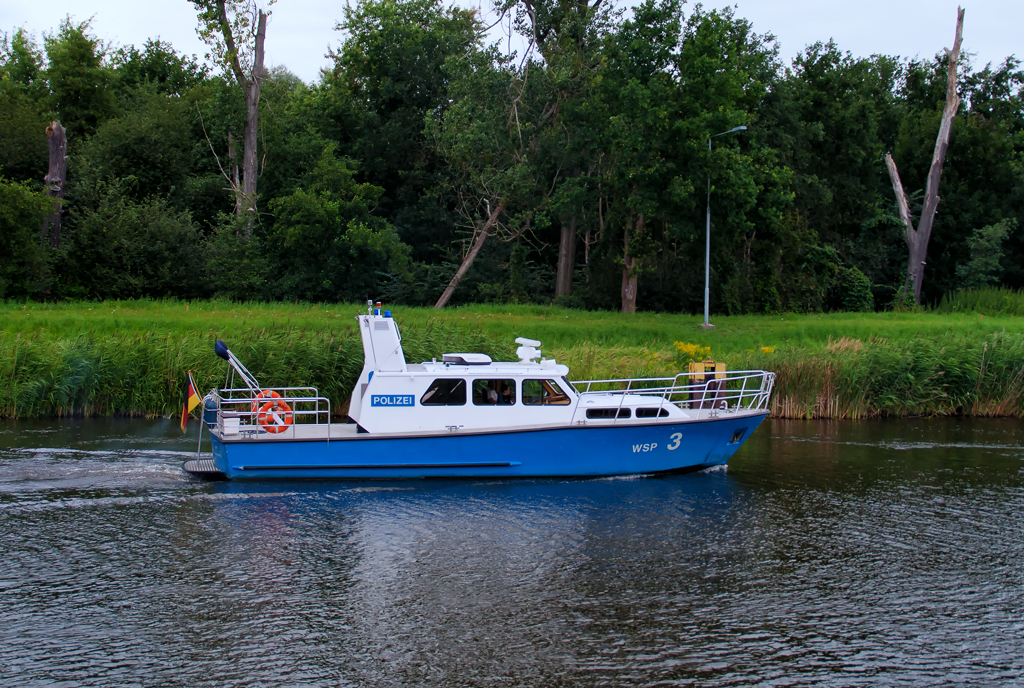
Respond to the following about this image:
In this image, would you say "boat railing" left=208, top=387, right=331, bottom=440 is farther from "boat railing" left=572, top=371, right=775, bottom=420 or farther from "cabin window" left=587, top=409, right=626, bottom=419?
"boat railing" left=572, top=371, right=775, bottom=420

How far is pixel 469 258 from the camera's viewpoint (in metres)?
44.8

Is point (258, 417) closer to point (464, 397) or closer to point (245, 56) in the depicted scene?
point (464, 397)

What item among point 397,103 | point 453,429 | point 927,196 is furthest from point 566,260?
point 453,429

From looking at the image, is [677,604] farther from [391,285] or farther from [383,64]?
[383,64]

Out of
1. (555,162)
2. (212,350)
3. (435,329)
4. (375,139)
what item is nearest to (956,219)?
(555,162)

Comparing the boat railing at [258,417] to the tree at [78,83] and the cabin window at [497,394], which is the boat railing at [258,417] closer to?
the cabin window at [497,394]

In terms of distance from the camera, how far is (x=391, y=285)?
4578cm

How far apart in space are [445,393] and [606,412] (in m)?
3.01

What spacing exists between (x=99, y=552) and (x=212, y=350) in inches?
457

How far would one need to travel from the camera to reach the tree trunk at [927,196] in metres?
47.0

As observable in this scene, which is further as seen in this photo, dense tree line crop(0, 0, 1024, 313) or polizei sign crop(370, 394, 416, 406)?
dense tree line crop(0, 0, 1024, 313)

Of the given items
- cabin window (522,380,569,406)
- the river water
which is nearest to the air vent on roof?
cabin window (522,380,569,406)

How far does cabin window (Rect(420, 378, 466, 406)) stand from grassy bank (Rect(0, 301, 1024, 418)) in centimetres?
742

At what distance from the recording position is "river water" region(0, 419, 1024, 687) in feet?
31.6
